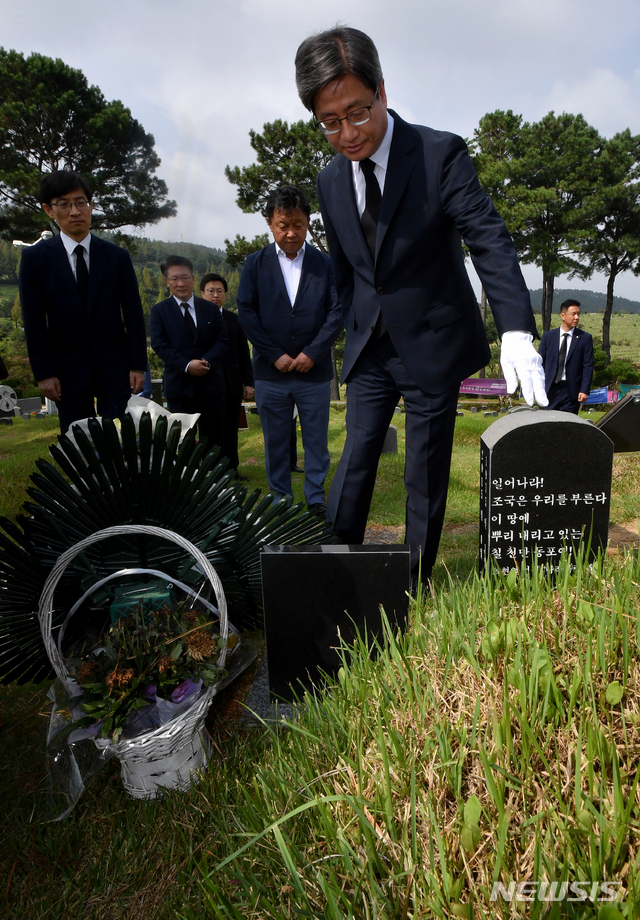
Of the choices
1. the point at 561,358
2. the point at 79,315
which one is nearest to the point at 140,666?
the point at 79,315

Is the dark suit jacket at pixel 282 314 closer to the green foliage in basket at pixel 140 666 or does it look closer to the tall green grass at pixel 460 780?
the green foliage in basket at pixel 140 666

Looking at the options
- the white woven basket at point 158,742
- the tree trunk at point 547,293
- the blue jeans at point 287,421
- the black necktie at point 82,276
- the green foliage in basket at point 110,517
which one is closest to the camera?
the white woven basket at point 158,742

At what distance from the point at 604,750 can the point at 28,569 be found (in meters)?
1.88

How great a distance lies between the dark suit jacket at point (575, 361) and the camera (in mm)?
8398

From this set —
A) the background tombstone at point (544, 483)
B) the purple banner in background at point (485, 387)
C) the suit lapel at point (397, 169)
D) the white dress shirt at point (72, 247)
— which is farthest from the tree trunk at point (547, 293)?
the suit lapel at point (397, 169)

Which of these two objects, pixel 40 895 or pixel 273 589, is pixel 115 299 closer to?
pixel 273 589

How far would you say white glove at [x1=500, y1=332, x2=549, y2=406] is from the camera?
250 centimetres

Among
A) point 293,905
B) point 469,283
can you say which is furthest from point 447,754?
point 469,283

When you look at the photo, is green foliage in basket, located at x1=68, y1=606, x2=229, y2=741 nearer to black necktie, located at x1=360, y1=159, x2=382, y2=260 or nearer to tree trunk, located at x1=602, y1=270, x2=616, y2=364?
black necktie, located at x1=360, y1=159, x2=382, y2=260

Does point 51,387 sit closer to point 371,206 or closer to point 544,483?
point 371,206

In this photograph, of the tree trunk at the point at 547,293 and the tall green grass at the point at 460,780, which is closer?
the tall green grass at the point at 460,780

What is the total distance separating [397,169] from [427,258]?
1.24 ft

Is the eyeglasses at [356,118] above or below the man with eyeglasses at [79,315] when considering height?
above

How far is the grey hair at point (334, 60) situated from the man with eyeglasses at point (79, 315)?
6.44ft
